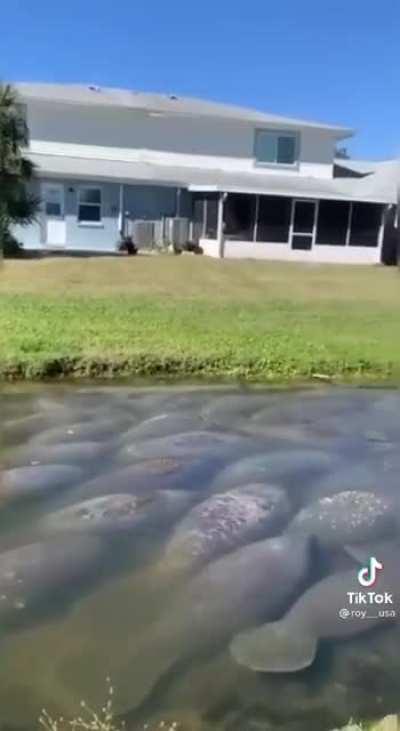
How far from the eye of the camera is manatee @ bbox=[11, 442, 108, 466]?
22.9 feet

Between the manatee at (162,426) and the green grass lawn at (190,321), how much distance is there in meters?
1.97

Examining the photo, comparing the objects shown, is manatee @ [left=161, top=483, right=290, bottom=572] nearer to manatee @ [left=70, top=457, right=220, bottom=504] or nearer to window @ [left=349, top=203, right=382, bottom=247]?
manatee @ [left=70, top=457, right=220, bottom=504]

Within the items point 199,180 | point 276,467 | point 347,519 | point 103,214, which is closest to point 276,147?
point 199,180

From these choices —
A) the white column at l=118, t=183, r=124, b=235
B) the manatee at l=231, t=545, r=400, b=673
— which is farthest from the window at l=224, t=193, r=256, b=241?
the manatee at l=231, t=545, r=400, b=673

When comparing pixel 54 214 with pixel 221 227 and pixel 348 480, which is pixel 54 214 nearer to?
pixel 221 227

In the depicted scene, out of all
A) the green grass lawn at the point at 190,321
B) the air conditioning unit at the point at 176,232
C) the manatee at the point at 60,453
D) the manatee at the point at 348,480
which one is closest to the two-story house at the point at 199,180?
the air conditioning unit at the point at 176,232

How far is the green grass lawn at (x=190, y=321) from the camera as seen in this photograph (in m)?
10.6

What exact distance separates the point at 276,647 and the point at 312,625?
1.06 ft

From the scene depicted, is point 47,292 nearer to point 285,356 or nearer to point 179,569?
point 285,356

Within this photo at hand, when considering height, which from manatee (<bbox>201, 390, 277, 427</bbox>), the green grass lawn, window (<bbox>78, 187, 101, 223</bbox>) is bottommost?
manatee (<bbox>201, 390, 277, 427</bbox>)

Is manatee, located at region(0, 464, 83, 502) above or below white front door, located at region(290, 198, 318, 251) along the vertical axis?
below

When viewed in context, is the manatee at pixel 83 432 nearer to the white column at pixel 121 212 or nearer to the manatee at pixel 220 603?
the manatee at pixel 220 603

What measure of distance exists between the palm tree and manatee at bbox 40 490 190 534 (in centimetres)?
1645

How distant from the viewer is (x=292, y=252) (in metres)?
26.9
